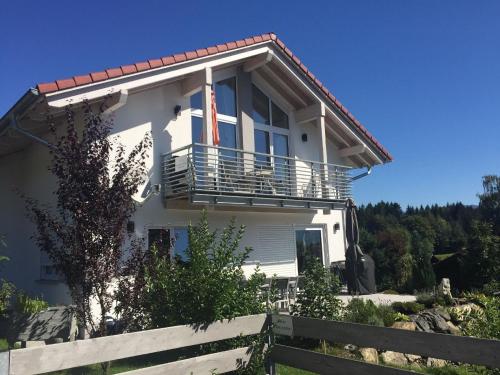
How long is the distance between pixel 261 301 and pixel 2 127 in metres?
7.98

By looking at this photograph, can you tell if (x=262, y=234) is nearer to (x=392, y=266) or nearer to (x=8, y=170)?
(x=8, y=170)

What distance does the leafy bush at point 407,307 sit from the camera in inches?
458

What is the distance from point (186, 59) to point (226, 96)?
274cm

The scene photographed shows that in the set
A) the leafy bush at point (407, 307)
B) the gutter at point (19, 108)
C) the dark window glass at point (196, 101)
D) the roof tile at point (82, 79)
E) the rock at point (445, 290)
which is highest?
the dark window glass at point (196, 101)

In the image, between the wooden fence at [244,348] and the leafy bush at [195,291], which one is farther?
the leafy bush at [195,291]

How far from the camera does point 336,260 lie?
1711 cm

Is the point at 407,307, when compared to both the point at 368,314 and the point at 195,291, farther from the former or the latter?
the point at 195,291

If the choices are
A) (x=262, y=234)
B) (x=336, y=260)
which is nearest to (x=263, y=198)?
(x=262, y=234)

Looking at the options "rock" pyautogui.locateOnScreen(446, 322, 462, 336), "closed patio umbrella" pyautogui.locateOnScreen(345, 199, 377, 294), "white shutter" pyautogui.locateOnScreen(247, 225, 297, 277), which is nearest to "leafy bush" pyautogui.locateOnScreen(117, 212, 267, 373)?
A: "rock" pyautogui.locateOnScreen(446, 322, 462, 336)

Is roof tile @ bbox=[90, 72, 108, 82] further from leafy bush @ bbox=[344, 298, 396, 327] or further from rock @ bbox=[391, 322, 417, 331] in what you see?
rock @ bbox=[391, 322, 417, 331]

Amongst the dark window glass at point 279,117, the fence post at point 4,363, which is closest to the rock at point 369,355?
the fence post at point 4,363

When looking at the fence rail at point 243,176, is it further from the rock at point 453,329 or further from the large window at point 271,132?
the rock at point 453,329

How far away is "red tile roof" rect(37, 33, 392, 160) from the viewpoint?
31.7ft

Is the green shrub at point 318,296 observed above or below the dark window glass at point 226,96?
below
